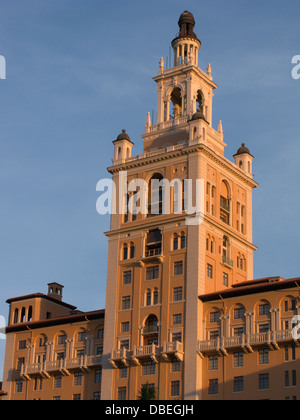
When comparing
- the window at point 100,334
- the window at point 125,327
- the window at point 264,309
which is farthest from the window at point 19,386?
the window at point 264,309

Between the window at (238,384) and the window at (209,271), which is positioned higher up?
the window at (209,271)

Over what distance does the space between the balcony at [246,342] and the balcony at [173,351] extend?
1.81 metres

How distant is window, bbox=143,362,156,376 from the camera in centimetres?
8950

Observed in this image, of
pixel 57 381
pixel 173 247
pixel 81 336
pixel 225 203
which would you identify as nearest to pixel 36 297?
pixel 81 336

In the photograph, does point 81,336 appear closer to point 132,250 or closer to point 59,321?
point 59,321

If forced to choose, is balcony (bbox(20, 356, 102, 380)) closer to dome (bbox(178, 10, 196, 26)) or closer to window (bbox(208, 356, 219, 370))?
window (bbox(208, 356, 219, 370))

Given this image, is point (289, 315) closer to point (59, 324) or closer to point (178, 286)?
point (178, 286)

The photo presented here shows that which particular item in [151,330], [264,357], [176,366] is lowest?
[176,366]

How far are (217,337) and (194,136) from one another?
20.7 m

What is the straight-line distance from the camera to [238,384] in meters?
84.6

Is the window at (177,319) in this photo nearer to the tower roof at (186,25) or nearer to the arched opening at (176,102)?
the arched opening at (176,102)

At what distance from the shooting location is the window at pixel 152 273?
93.2 meters

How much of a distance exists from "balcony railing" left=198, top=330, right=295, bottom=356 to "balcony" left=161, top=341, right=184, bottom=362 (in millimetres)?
1814

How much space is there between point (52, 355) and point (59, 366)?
7.17 feet
